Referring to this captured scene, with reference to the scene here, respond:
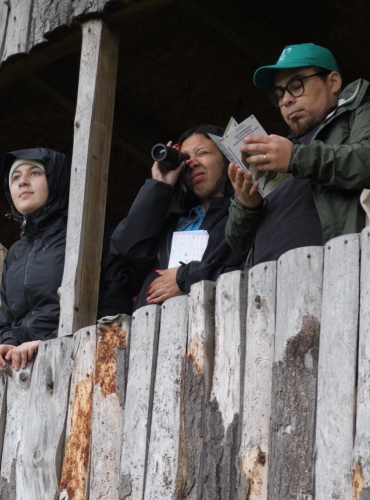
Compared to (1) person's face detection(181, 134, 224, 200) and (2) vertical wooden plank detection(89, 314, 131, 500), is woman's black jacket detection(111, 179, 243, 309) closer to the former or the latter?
(1) person's face detection(181, 134, 224, 200)

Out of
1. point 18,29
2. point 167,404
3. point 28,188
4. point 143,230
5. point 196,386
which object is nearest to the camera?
point 196,386

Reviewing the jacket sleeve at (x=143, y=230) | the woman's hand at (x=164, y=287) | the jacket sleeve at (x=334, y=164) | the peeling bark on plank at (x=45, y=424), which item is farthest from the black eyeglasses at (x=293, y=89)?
the peeling bark on plank at (x=45, y=424)

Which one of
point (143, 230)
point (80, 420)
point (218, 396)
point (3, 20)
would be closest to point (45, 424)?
point (80, 420)

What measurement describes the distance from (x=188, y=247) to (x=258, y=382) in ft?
3.68

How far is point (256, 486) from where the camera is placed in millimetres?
3336

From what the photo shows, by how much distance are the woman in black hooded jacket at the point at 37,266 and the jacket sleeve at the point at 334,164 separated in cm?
159

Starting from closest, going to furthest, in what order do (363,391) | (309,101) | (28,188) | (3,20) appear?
(363,391) < (309,101) < (28,188) < (3,20)

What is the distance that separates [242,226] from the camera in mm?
3986

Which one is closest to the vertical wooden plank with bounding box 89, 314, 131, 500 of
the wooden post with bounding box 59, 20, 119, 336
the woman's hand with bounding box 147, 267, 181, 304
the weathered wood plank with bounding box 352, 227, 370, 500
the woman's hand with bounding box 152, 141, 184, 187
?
the woman's hand with bounding box 147, 267, 181, 304

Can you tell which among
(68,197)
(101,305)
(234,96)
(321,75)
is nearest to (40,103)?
(234,96)

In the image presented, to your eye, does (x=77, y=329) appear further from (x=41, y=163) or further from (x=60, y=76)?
(x=60, y=76)

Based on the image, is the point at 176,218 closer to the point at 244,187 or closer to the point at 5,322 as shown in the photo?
the point at 244,187

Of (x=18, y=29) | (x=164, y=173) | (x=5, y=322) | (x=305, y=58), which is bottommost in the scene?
(x=5, y=322)

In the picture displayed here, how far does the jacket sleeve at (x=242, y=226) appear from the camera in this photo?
3.94 m
